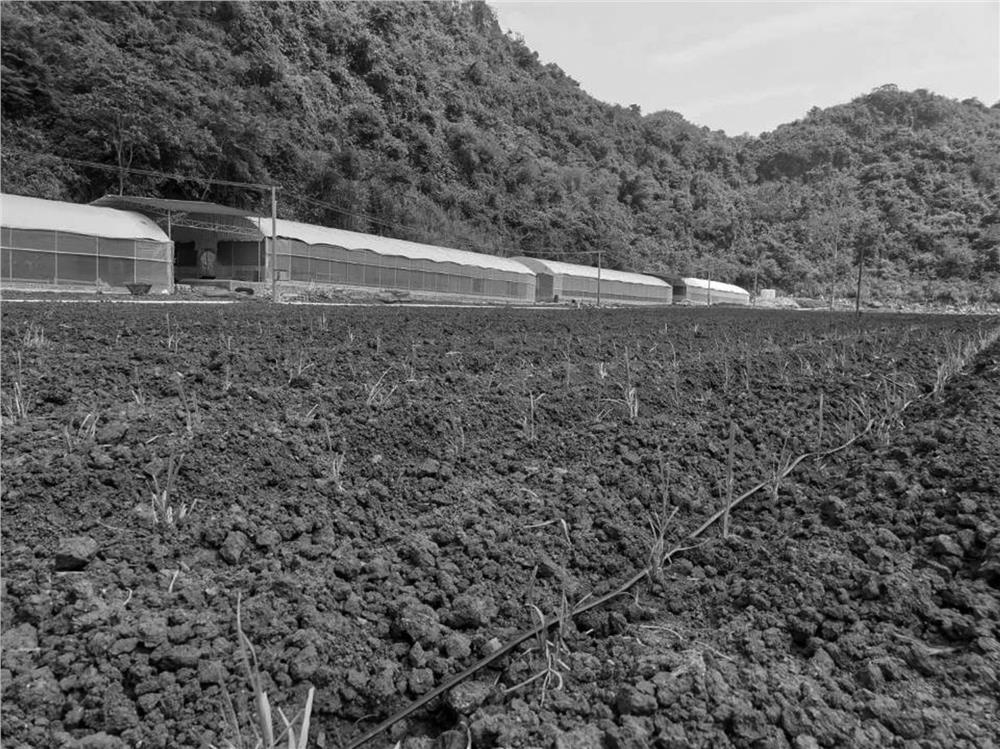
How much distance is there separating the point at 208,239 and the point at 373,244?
239 inches

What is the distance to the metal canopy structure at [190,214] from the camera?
22422 millimetres

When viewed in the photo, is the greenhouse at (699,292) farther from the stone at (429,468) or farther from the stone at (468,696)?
the stone at (468,696)

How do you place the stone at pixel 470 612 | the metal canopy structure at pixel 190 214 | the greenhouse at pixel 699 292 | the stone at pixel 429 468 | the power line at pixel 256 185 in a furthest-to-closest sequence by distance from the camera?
the greenhouse at pixel 699 292, the power line at pixel 256 185, the metal canopy structure at pixel 190 214, the stone at pixel 429 468, the stone at pixel 470 612

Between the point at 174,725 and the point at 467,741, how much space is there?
663 millimetres

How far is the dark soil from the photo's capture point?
1539mm

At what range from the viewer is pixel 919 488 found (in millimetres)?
2680

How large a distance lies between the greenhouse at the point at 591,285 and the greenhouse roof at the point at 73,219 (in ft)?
64.1

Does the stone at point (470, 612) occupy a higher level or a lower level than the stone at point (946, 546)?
lower

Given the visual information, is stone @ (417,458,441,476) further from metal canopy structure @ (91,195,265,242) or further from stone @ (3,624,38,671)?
metal canopy structure @ (91,195,265,242)

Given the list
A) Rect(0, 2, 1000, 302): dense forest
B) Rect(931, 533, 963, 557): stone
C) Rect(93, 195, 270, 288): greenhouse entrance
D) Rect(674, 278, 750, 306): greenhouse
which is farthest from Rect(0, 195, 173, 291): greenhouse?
Rect(674, 278, 750, 306): greenhouse

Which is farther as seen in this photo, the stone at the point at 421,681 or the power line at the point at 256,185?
the power line at the point at 256,185

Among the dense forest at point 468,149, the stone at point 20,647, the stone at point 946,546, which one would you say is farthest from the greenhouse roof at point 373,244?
the stone at point 946,546

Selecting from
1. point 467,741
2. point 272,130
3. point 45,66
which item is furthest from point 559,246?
point 467,741

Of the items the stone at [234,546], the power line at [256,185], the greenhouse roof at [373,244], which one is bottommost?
the stone at [234,546]
